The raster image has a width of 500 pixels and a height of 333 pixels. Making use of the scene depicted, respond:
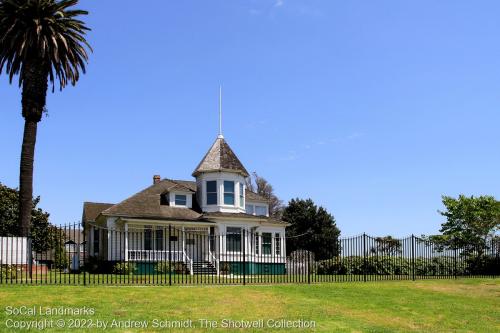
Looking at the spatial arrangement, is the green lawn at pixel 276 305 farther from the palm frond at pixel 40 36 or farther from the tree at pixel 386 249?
the palm frond at pixel 40 36

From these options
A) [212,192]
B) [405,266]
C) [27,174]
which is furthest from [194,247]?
[405,266]

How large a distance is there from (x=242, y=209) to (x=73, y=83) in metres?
15.1

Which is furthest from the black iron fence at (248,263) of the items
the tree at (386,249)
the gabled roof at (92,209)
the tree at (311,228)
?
the tree at (311,228)

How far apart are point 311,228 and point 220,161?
78.8 ft

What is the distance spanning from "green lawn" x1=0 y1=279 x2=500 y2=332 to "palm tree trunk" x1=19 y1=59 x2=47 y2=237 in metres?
12.9

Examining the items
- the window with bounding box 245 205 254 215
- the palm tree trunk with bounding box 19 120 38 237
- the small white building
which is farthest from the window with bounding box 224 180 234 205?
the small white building

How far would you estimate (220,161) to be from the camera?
4188 cm

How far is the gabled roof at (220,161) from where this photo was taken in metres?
41.6

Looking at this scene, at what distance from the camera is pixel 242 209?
139 ft

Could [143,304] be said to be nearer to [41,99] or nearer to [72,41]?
[41,99]

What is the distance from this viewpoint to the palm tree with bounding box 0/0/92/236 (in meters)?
31.5

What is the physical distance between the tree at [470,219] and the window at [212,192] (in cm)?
1948

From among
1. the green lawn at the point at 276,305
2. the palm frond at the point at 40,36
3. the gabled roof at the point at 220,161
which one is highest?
the palm frond at the point at 40,36

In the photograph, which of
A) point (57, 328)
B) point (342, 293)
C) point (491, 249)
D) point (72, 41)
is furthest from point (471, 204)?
point (57, 328)
